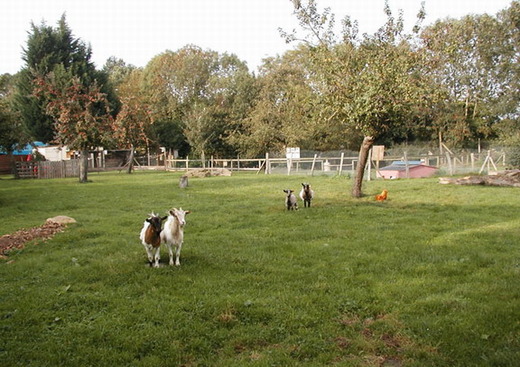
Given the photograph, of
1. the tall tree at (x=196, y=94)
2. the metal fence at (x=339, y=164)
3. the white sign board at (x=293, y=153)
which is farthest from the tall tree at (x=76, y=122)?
the tall tree at (x=196, y=94)

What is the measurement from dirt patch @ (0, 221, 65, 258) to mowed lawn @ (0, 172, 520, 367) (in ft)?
1.27

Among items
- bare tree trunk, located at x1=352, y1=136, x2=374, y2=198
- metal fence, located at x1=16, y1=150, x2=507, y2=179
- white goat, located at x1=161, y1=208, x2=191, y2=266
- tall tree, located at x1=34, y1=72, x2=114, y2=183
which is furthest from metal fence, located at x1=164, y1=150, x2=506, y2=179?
white goat, located at x1=161, y1=208, x2=191, y2=266

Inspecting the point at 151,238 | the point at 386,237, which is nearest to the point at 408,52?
the point at 386,237

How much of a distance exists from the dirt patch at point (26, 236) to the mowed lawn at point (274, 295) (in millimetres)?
387

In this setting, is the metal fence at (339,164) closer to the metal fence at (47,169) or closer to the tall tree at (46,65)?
the metal fence at (47,169)

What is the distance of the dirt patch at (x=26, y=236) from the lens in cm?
1032

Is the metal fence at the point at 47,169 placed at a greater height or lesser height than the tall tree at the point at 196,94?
lesser

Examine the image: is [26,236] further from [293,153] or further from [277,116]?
[277,116]

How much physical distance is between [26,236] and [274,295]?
758 cm

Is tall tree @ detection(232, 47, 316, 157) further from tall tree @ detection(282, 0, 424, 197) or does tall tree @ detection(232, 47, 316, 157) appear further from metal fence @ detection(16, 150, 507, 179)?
tall tree @ detection(282, 0, 424, 197)

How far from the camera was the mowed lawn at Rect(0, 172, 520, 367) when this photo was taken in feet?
17.0

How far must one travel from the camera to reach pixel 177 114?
60688mm

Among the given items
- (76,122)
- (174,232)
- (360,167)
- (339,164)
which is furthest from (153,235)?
(339,164)

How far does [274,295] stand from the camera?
22.8 feet
